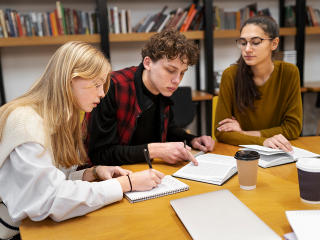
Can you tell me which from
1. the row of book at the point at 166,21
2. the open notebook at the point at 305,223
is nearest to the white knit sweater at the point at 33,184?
the open notebook at the point at 305,223

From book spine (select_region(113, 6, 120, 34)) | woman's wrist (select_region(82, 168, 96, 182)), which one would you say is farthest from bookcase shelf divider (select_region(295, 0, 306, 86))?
woman's wrist (select_region(82, 168, 96, 182))

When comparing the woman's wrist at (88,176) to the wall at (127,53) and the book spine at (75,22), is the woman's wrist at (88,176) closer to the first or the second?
the book spine at (75,22)

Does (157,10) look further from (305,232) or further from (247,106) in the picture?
(305,232)

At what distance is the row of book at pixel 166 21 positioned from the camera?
10.5 ft

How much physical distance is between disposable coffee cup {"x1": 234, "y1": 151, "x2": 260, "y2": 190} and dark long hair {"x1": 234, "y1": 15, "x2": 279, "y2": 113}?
826mm

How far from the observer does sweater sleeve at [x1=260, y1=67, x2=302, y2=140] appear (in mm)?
1647

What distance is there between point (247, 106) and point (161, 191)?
1017 mm

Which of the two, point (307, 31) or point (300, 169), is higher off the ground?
point (307, 31)

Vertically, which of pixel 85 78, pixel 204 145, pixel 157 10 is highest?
pixel 157 10

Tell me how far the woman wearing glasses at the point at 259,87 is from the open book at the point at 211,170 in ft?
1.50

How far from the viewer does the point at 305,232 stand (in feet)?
2.25

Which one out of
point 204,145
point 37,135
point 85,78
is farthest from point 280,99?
point 37,135

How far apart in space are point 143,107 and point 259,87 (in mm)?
776

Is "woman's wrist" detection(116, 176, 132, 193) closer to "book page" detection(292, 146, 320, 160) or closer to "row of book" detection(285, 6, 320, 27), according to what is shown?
"book page" detection(292, 146, 320, 160)
